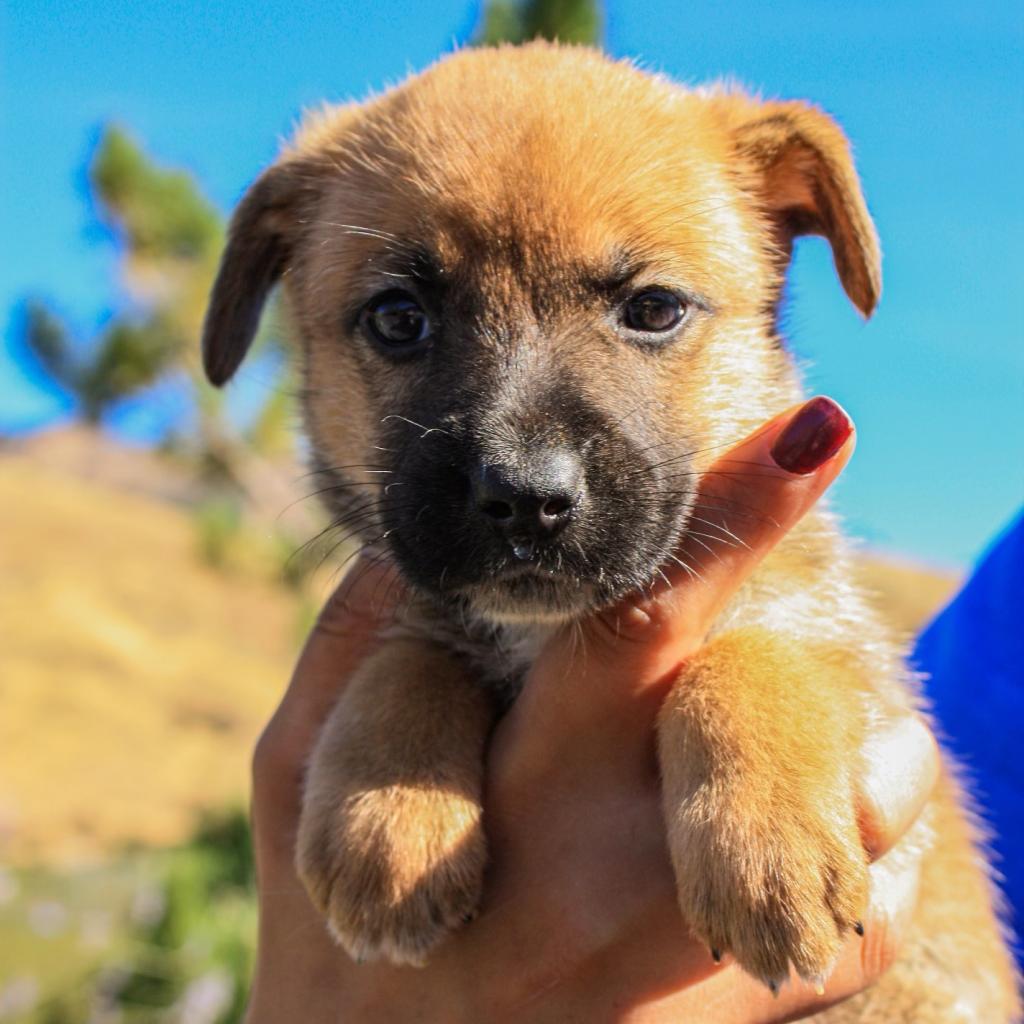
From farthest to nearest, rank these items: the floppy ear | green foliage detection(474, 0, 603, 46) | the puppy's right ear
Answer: green foliage detection(474, 0, 603, 46) < the puppy's right ear < the floppy ear

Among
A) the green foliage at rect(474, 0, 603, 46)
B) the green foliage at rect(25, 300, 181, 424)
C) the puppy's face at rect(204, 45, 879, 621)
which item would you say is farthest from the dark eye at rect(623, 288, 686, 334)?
the green foliage at rect(25, 300, 181, 424)

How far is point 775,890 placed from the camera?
1.69 meters

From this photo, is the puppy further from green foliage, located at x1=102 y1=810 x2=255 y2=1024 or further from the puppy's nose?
green foliage, located at x1=102 y1=810 x2=255 y2=1024

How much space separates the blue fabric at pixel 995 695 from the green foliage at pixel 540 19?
6.76 meters

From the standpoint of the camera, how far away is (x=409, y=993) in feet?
6.62

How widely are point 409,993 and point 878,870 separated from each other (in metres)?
0.99

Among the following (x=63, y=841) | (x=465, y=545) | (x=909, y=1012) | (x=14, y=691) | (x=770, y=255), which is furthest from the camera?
(x=14, y=691)

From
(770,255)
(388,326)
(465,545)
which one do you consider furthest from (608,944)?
(770,255)

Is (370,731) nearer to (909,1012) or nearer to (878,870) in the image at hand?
(878,870)

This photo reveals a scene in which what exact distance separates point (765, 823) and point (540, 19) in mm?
8811

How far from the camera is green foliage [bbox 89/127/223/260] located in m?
17.2

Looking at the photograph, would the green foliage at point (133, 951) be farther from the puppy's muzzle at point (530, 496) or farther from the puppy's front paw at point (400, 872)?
the puppy's muzzle at point (530, 496)

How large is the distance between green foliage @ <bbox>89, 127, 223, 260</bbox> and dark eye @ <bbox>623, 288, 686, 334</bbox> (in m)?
16.3

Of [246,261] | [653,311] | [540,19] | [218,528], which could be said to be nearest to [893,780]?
[653,311]
